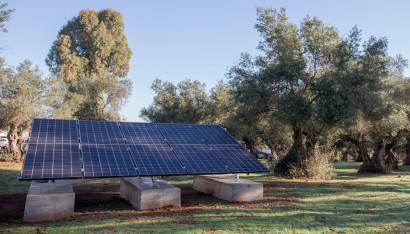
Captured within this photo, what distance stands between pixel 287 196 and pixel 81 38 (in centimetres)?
5075

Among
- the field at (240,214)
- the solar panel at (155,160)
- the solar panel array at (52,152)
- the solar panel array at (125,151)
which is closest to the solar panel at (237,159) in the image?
the solar panel array at (125,151)

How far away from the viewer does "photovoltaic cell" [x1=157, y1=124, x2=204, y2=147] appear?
45.4 feet

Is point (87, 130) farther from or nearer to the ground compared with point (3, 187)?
farther from the ground

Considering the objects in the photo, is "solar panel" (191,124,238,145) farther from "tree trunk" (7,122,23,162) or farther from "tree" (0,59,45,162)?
"tree trunk" (7,122,23,162)

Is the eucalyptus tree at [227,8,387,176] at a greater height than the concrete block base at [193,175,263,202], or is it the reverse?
the eucalyptus tree at [227,8,387,176]

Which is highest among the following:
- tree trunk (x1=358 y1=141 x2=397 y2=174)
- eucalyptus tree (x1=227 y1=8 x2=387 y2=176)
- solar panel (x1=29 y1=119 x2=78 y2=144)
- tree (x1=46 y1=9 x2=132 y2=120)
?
tree (x1=46 y1=9 x2=132 y2=120)

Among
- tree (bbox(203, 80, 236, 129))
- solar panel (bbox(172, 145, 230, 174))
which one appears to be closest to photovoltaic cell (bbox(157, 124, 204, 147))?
solar panel (bbox(172, 145, 230, 174))

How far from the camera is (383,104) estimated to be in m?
18.2

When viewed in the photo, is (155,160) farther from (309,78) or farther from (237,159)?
(309,78)

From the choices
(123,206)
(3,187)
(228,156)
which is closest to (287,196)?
(228,156)

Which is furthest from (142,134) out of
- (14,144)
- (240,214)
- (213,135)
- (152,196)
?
(14,144)

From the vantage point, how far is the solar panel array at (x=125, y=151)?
10.1m

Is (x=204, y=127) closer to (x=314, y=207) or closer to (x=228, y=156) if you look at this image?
(x=228, y=156)

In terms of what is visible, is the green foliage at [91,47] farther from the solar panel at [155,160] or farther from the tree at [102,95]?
the solar panel at [155,160]
